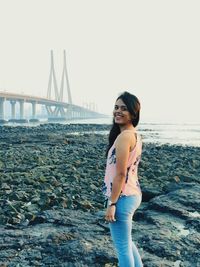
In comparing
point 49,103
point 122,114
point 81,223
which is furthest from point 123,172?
point 49,103

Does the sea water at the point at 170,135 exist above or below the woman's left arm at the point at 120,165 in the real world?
below

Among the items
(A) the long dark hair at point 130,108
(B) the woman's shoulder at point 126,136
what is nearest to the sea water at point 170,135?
(A) the long dark hair at point 130,108

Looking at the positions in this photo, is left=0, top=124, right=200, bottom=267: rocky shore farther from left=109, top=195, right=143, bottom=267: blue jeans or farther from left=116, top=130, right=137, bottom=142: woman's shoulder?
left=116, top=130, right=137, bottom=142: woman's shoulder

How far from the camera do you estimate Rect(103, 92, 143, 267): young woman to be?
2507 millimetres

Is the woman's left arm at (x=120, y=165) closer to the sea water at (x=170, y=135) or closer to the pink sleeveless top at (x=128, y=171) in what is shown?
the pink sleeveless top at (x=128, y=171)

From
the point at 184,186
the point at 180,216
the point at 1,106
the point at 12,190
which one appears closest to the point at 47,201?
the point at 12,190

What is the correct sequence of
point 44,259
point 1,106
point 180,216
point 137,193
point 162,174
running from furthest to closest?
point 1,106 < point 162,174 < point 180,216 < point 44,259 < point 137,193

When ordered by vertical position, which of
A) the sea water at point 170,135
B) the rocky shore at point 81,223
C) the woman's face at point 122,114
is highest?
the woman's face at point 122,114

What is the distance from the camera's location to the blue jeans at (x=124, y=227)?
2621 mm

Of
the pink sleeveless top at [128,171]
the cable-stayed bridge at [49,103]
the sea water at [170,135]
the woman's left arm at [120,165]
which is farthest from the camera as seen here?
the cable-stayed bridge at [49,103]

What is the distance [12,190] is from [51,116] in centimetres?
8284

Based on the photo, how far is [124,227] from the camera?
265 centimetres

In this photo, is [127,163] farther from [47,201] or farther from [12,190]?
[12,190]

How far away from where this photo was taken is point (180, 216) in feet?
18.5
